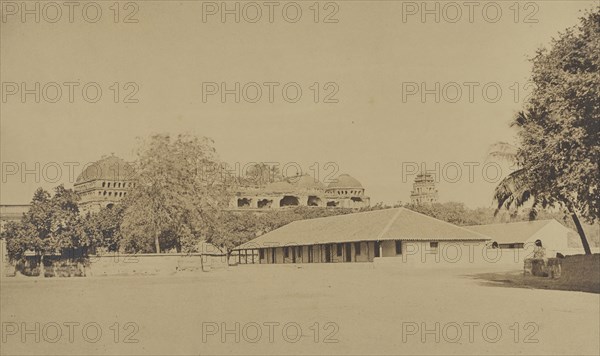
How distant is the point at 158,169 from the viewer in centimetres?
1446

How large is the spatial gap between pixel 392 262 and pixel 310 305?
554 cm

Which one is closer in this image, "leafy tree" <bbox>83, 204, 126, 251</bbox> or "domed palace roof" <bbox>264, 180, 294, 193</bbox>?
"leafy tree" <bbox>83, 204, 126, 251</bbox>

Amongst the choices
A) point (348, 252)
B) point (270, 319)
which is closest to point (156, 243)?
point (270, 319)

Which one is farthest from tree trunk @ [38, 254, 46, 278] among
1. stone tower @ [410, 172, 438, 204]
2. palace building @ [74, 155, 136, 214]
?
stone tower @ [410, 172, 438, 204]

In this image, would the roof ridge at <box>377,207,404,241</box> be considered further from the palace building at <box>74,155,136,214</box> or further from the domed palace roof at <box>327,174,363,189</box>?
the palace building at <box>74,155,136,214</box>

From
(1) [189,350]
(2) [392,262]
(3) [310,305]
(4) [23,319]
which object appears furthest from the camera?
(2) [392,262]

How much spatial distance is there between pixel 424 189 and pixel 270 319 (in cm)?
459

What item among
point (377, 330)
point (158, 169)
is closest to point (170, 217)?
point (158, 169)

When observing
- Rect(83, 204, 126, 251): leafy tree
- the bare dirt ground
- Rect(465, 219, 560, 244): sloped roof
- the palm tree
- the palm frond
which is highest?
the palm frond

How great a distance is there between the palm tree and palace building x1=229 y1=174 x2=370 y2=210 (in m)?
3.14

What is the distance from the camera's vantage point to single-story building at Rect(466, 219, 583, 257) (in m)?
18.5

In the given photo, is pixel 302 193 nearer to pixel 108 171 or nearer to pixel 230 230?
pixel 230 230

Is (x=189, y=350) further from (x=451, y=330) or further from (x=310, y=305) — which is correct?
(x=451, y=330)

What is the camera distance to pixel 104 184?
14.4m
